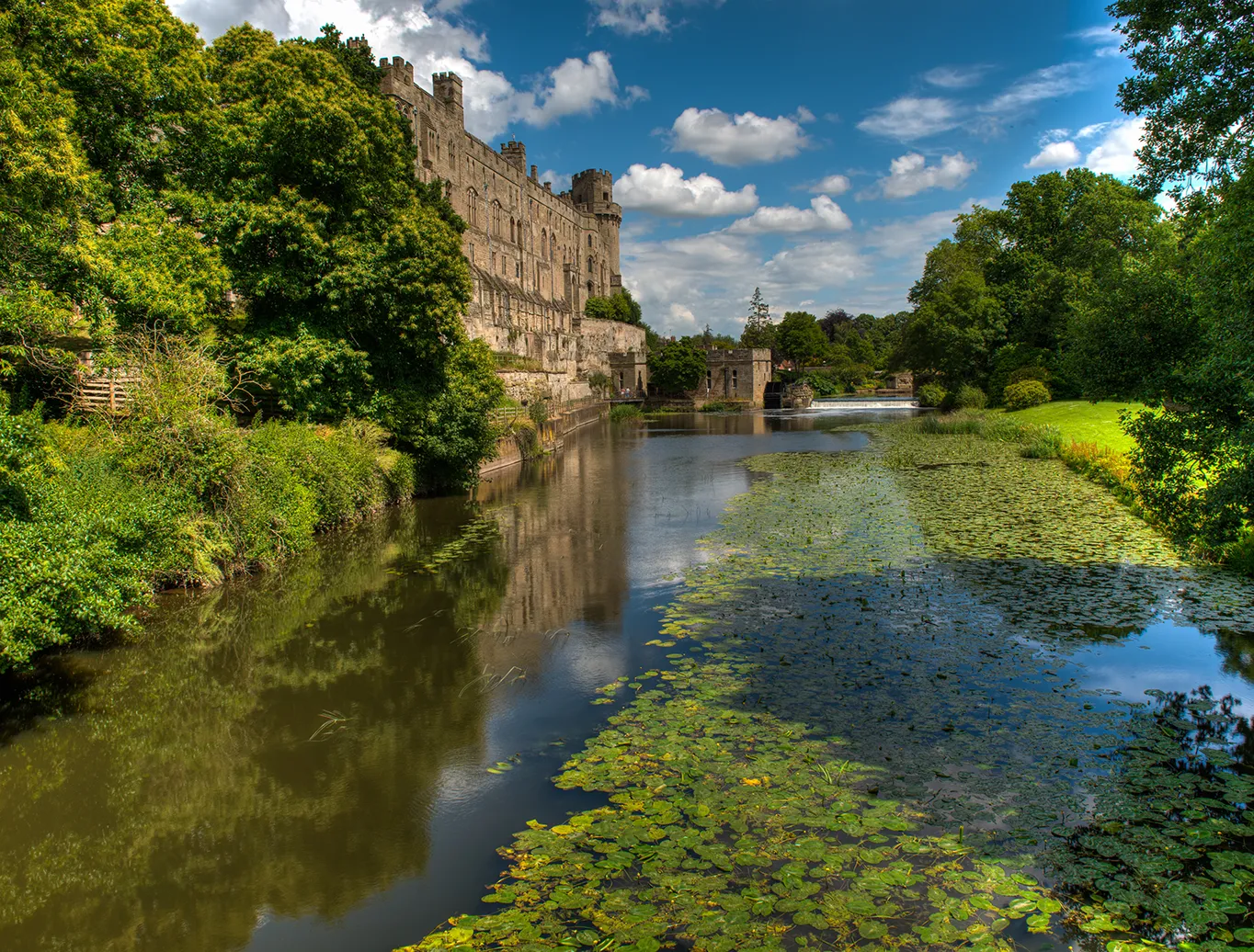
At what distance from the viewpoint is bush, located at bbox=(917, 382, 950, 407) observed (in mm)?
49691

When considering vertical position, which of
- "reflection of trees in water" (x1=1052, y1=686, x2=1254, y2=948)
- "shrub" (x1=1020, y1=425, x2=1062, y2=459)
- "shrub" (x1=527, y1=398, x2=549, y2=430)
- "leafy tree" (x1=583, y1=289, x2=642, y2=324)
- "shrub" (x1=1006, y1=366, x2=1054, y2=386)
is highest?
"leafy tree" (x1=583, y1=289, x2=642, y2=324)

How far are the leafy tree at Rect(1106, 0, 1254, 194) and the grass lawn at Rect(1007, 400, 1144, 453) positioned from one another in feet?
32.3

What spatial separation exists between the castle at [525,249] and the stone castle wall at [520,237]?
3.2 inches

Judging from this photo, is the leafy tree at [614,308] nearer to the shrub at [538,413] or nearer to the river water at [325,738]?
the shrub at [538,413]

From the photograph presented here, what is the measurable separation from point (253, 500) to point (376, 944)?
352 inches

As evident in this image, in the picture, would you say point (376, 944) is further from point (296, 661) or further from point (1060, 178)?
point (1060, 178)

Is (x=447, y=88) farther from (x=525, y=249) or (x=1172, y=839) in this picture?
(x=1172, y=839)

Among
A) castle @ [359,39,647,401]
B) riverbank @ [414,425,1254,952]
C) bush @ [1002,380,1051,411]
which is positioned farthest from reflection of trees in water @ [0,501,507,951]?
bush @ [1002,380,1051,411]

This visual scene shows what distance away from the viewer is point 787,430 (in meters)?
40.5

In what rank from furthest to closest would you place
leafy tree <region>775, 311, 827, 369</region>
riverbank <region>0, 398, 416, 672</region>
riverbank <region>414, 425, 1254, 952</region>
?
1. leafy tree <region>775, 311, 827, 369</region>
2. riverbank <region>0, 398, 416, 672</region>
3. riverbank <region>414, 425, 1254, 952</region>

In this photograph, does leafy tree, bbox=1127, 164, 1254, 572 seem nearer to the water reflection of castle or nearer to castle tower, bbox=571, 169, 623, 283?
the water reflection of castle

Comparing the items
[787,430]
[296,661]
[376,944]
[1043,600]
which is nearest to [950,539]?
[1043,600]

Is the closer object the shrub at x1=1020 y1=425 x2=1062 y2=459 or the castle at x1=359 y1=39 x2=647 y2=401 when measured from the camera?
the shrub at x1=1020 y1=425 x2=1062 y2=459

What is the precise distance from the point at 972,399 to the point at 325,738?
40025mm
